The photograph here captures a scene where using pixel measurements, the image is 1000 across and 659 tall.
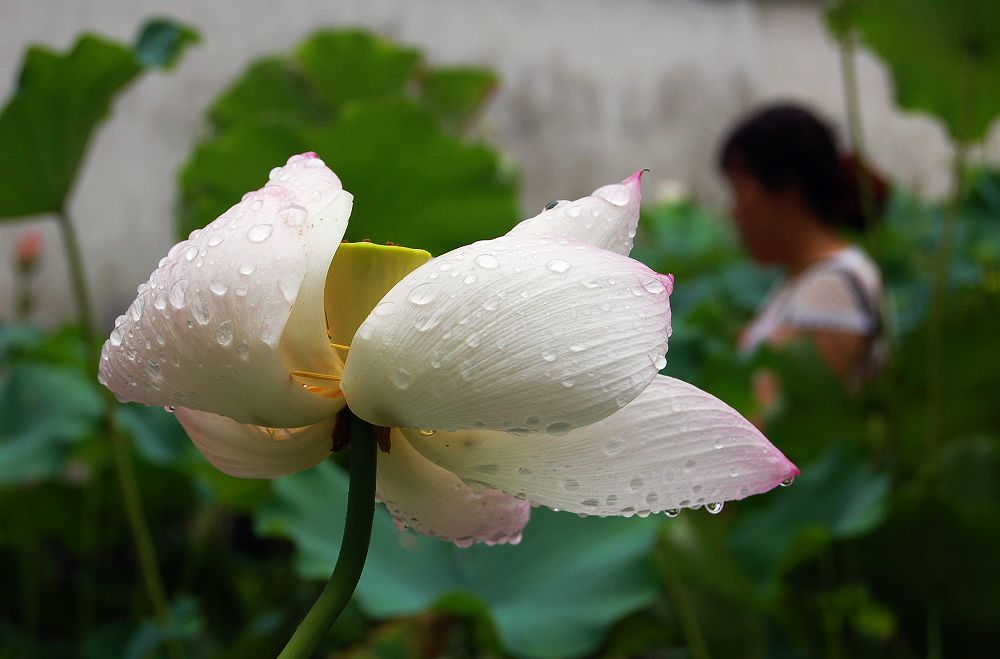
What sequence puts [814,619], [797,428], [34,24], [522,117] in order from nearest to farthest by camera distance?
[814,619]
[797,428]
[34,24]
[522,117]

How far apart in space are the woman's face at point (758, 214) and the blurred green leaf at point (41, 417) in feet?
3.51

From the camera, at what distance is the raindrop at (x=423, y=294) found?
0.74 feet

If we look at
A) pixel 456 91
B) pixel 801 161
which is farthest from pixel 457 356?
pixel 801 161

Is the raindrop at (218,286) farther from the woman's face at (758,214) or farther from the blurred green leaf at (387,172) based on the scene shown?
the woman's face at (758,214)

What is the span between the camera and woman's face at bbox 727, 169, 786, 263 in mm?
1691

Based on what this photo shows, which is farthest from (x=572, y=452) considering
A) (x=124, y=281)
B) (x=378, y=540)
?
(x=124, y=281)

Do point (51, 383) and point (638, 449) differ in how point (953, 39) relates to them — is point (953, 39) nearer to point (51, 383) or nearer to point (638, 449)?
point (638, 449)

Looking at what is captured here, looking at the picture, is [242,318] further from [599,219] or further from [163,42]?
[163,42]

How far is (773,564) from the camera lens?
97cm

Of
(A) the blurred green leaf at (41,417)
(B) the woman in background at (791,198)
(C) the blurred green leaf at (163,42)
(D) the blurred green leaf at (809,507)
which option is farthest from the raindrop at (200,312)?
(B) the woman in background at (791,198)

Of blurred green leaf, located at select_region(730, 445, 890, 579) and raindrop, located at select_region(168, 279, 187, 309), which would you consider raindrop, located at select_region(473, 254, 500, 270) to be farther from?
blurred green leaf, located at select_region(730, 445, 890, 579)

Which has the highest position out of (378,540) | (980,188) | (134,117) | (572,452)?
(572,452)

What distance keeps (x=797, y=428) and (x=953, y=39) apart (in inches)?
20.0

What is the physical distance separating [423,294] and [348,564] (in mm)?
61
